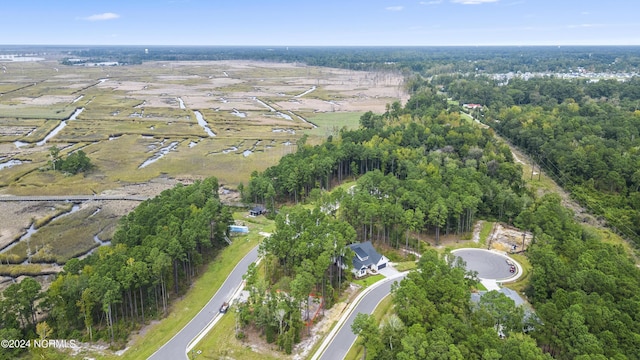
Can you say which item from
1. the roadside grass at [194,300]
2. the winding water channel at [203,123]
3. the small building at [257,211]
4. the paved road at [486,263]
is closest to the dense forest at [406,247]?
the roadside grass at [194,300]

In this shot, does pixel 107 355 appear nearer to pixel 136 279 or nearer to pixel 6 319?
pixel 136 279

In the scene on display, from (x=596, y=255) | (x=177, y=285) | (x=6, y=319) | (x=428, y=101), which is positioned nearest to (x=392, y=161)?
(x=596, y=255)

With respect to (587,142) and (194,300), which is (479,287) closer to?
(194,300)

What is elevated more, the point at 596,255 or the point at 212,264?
the point at 596,255

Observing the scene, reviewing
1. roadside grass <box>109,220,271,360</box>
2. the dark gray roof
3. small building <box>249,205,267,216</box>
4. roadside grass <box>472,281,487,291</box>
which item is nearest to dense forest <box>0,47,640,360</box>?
roadside grass <box>109,220,271,360</box>

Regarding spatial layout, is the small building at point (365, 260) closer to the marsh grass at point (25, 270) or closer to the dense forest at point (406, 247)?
the dense forest at point (406, 247)

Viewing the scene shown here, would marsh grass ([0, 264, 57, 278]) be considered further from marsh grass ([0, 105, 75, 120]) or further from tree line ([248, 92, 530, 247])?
marsh grass ([0, 105, 75, 120])

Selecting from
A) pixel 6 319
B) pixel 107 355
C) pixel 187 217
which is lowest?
pixel 107 355

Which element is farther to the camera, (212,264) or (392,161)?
(392,161)
